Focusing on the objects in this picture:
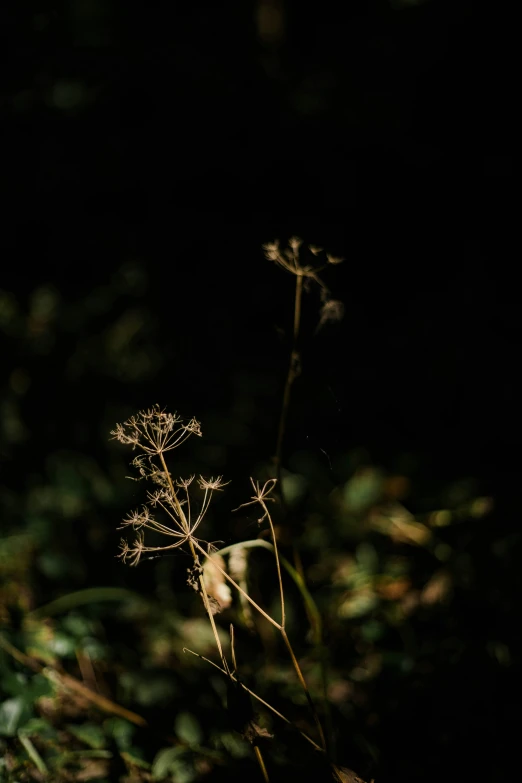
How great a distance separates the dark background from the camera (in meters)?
1.94

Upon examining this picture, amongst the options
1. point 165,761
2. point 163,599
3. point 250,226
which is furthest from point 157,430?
point 250,226

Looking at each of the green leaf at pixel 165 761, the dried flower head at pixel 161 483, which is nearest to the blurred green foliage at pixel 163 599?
the green leaf at pixel 165 761

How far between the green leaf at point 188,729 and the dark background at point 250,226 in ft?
1.92

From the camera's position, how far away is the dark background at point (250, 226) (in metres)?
1.94

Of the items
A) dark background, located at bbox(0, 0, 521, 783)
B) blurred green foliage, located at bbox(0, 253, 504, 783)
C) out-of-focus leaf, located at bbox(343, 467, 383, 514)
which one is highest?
dark background, located at bbox(0, 0, 521, 783)

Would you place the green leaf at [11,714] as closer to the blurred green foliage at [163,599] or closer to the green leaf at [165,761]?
the blurred green foliage at [163,599]

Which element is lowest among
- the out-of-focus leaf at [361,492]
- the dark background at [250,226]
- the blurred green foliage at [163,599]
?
the blurred green foliage at [163,599]

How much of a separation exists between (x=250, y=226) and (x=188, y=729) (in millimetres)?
1925

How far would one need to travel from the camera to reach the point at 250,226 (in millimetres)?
2502

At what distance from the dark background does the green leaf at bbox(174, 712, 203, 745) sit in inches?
23.0

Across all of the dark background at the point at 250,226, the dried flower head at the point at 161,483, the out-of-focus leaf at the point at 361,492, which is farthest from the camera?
the dark background at the point at 250,226

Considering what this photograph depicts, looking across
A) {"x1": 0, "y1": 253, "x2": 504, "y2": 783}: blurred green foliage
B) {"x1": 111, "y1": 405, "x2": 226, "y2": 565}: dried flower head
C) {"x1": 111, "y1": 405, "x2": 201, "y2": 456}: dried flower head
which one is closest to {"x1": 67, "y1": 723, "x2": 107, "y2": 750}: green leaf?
{"x1": 0, "y1": 253, "x2": 504, "y2": 783}: blurred green foliage

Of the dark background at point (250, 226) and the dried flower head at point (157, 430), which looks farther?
the dark background at point (250, 226)

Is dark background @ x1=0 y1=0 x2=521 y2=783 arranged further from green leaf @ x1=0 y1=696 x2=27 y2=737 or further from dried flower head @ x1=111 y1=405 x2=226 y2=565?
dried flower head @ x1=111 y1=405 x2=226 y2=565
